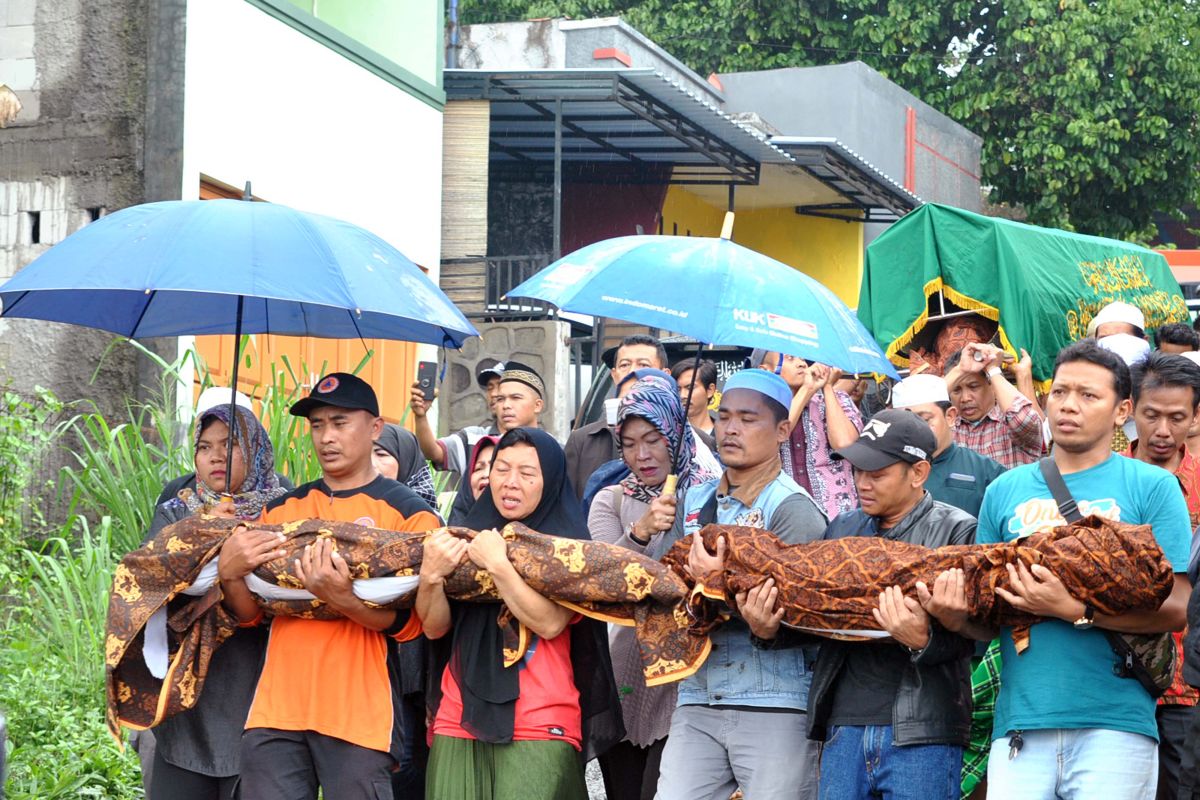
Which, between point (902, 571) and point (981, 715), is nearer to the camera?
point (902, 571)

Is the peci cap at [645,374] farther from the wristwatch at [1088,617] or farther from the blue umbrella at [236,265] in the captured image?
the wristwatch at [1088,617]

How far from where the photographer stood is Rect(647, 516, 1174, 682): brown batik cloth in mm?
4641

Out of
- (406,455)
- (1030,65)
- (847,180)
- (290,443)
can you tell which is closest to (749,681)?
(406,455)

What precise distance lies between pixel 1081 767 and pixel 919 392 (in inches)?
89.2

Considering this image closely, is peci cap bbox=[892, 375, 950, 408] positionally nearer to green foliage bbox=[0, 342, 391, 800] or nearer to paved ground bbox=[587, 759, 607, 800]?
paved ground bbox=[587, 759, 607, 800]

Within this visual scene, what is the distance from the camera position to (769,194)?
21.5m

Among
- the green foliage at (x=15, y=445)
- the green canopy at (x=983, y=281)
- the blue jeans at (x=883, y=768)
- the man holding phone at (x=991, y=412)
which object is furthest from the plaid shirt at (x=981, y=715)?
the green foliage at (x=15, y=445)

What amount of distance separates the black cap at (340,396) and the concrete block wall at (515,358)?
9.41 meters

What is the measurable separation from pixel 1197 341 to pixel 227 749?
5064 millimetres

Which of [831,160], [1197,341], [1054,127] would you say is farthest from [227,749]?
[1054,127]

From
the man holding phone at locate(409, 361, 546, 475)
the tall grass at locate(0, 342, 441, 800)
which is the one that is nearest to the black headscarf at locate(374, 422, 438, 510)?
the man holding phone at locate(409, 361, 546, 475)

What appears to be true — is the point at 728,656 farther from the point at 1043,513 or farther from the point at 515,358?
the point at 515,358

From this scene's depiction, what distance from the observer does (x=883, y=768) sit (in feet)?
16.5

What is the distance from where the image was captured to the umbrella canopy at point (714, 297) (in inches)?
214
